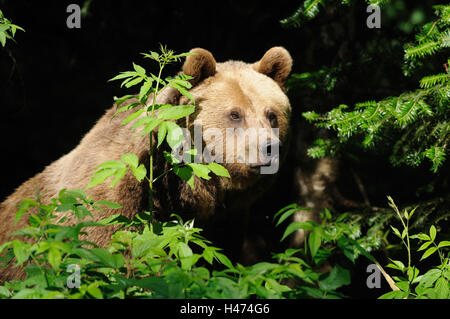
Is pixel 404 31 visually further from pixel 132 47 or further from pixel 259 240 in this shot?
pixel 132 47

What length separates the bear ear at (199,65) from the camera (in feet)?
11.3

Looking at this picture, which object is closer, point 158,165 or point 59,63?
point 158,165

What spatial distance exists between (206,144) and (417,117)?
1.43 m

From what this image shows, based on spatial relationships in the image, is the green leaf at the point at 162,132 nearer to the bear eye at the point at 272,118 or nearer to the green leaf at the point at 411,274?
the green leaf at the point at 411,274

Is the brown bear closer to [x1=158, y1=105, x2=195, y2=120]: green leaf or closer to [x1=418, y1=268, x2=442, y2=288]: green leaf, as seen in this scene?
[x1=158, y1=105, x2=195, y2=120]: green leaf

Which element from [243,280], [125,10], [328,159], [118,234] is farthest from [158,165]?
[125,10]

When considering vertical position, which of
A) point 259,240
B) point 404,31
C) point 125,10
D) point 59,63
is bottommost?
point 259,240

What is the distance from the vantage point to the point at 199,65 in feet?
11.5

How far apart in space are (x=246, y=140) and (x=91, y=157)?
44.5 inches

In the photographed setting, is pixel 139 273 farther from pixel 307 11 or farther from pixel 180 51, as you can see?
pixel 180 51

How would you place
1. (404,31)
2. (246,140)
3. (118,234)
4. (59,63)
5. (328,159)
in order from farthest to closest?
(59,63), (328,159), (404,31), (246,140), (118,234)

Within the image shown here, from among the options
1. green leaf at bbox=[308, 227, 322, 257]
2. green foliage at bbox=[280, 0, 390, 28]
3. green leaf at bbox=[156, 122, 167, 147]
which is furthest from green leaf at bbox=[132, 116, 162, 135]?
green foliage at bbox=[280, 0, 390, 28]

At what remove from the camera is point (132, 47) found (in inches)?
245

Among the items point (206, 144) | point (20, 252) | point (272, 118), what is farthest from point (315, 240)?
point (272, 118)
